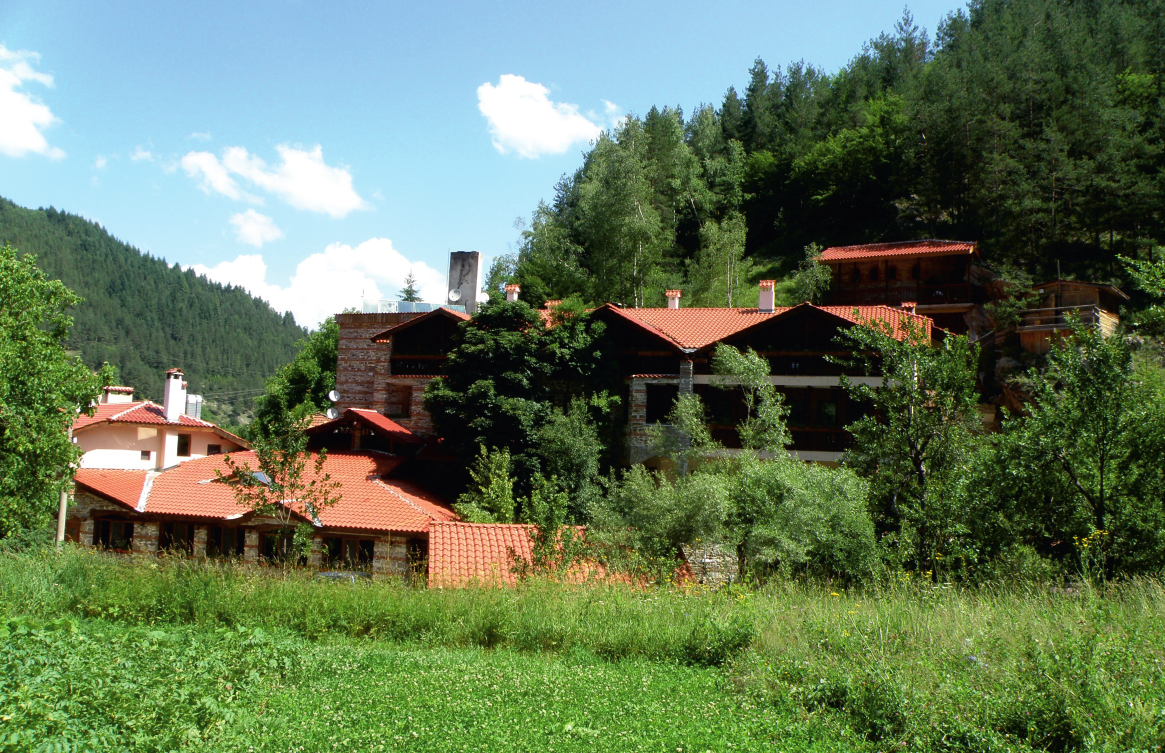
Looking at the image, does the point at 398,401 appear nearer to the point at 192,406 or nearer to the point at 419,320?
the point at 419,320

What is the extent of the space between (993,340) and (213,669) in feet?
111

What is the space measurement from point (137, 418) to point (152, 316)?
423ft

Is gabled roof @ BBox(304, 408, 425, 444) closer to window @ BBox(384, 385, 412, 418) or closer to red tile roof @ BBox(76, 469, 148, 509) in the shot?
window @ BBox(384, 385, 412, 418)

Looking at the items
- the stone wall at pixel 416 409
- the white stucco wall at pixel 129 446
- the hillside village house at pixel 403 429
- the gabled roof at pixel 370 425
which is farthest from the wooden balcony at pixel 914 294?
the white stucco wall at pixel 129 446

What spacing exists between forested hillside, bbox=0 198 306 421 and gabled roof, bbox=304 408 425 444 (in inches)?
3967

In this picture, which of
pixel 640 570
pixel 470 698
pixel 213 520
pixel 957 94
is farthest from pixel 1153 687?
pixel 957 94

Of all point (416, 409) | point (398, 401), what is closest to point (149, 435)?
point (398, 401)

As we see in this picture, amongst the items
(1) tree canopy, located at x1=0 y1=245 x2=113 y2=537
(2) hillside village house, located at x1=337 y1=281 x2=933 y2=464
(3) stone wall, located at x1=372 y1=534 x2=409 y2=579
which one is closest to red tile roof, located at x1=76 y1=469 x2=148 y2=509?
(1) tree canopy, located at x1=0 y1=245 x2=113 y2=537

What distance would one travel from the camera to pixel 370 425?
85.7 feet

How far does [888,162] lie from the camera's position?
49.5 metres

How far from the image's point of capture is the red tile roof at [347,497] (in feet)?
69.8

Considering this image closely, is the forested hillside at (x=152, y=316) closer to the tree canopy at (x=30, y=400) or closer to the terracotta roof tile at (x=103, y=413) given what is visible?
the terracotta roof tile at (x=103, y=413)

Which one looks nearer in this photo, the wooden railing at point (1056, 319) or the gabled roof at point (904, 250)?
the wooden railing at point (1056, 319)

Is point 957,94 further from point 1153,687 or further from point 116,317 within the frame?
point 116,317
